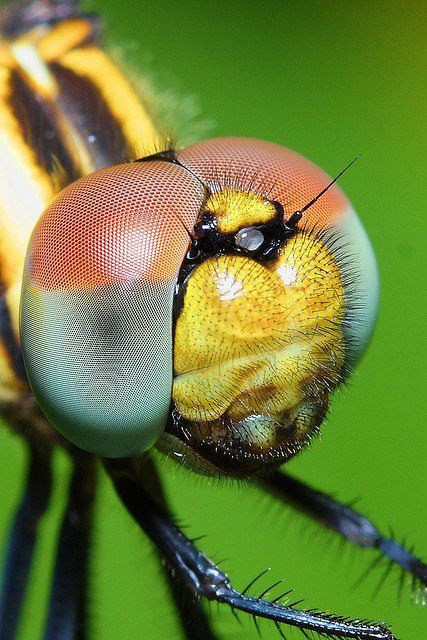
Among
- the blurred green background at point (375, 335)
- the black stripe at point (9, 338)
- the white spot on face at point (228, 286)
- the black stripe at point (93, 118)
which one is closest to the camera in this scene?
the white spot on face at point (228, 286)

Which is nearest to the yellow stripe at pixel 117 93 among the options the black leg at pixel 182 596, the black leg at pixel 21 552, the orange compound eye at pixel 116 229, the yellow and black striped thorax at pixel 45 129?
the yellow and black striped thorax at pixel 45 129

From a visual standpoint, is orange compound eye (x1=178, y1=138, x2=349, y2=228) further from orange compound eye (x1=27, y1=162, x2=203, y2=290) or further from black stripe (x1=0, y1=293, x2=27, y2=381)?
black stripe (x1=0, y1=293, x2=27, y2=381)

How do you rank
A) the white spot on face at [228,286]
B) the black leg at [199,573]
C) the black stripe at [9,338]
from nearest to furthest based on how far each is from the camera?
the white spot on face at [228,286], the black leg at [199,573], the black stripe at [9,338]

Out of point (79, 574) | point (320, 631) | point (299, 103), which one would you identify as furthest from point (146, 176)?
point (299, 103)

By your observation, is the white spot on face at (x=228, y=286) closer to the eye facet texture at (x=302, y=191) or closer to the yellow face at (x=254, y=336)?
the yellow face at (x=254, y=336)

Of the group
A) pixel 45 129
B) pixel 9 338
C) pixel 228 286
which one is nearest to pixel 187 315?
pixel 228 286

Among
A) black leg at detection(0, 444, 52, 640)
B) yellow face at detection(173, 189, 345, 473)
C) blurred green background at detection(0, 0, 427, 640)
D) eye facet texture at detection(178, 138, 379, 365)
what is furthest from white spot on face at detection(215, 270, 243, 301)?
black leg at detection(0, 444, 52, 640)

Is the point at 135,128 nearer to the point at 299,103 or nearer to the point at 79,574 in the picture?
the point at 79,574

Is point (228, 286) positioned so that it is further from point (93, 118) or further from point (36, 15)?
point (36, 15)
